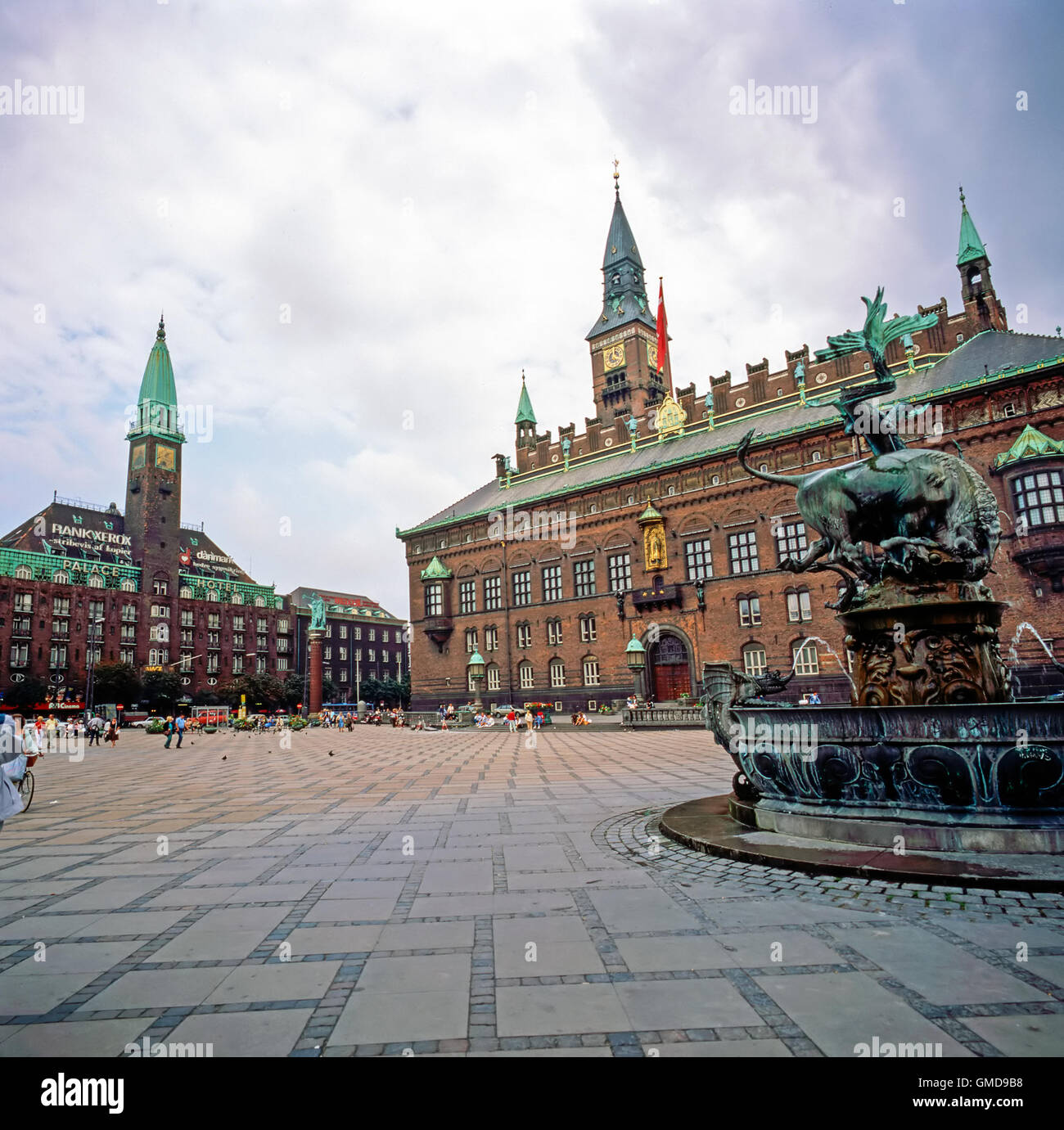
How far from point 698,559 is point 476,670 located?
18504mm

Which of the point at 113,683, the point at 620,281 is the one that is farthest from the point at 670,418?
the point at 113,683

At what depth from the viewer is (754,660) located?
3828 cm

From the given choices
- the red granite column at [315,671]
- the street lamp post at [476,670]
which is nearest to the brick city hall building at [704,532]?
the street lamp post at [476,670]

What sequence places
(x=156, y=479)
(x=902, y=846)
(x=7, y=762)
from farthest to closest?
(x=156, y=479) < (x=902, y=846) < (x=7, y=762)

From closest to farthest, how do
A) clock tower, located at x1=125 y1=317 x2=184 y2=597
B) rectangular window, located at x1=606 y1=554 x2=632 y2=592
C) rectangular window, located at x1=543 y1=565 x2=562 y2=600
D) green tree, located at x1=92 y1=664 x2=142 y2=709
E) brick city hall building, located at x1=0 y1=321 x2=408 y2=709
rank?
1. rectangular window, located at x1=606 y1=554 x2=632 y2=592
2. rectangular window, located at x1=543 y1=565 x2=562 y2=600
3. green tree, located at x1=92 y1=664 x2=142 y2=709
4. brick city hall building, located at x1=0 y1=321 x2=408 y2=709
5. clock tower, located at x1=125 y1=317 x2=184 y2=597

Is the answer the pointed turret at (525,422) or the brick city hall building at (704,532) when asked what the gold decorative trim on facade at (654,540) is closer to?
the brick city hall building at (704,532)

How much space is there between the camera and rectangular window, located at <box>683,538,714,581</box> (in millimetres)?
40594

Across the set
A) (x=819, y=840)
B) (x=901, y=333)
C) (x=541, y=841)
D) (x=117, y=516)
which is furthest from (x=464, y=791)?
(x=117, y=516)

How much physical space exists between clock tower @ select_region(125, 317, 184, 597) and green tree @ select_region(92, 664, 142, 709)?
1360 centimetres

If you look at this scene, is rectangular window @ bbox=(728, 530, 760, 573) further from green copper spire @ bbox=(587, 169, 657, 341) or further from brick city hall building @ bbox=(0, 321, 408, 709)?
brick city hall building @ bbox=(0, 321, 408, 709)

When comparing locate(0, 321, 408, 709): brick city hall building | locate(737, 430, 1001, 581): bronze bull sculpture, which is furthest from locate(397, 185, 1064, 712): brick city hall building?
locate(0, 321, 408, 709): brick city hall building

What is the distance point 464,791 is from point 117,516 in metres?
83.2

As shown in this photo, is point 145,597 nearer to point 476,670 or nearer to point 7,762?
point 476,670
